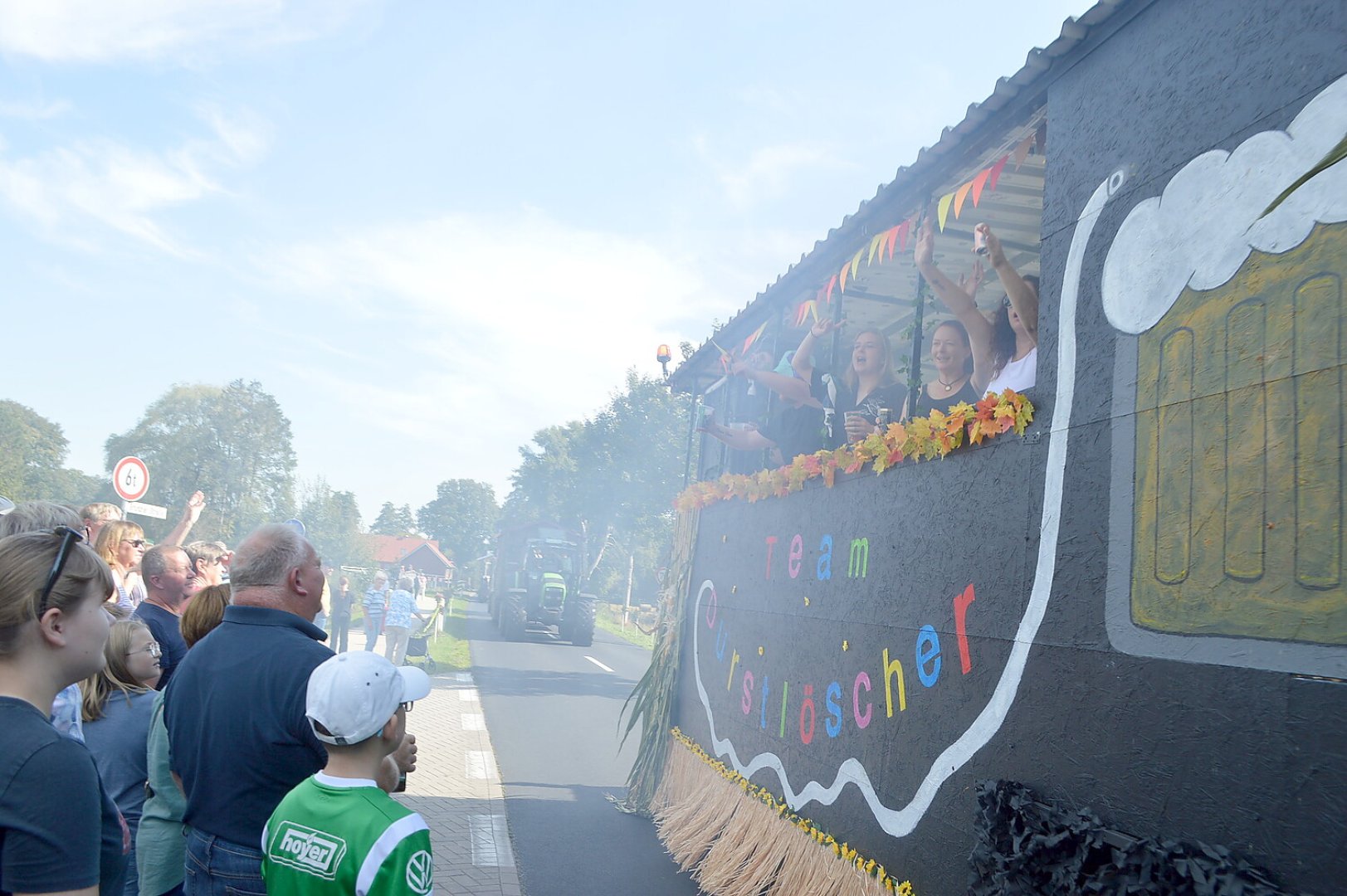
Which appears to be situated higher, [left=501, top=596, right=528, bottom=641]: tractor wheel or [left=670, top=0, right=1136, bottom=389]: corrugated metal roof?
[left=670, top=0, right=1136, bottom=389]: corrugated metal roof

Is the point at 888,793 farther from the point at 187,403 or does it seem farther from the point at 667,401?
the point at 187,403

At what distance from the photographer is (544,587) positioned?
26.9 m

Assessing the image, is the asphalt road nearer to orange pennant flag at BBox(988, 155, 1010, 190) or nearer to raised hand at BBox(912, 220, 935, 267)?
raised hand at BBox(912, 220, 935, 267)

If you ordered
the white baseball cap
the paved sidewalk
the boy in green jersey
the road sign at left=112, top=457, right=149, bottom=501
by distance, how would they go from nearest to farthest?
the boy in green jersey, the white baseball cap, the paved sidewalk, the road sign at left=112, top=457, right=149, bottom=501

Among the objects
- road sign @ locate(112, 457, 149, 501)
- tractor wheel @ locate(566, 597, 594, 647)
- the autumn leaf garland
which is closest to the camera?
the autumn leaf garland

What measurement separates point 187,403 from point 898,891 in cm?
7478

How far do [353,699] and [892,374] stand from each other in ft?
15.9

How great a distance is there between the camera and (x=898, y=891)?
4.10 meters

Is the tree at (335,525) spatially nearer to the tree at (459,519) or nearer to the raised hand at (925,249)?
the tree at (459,519)

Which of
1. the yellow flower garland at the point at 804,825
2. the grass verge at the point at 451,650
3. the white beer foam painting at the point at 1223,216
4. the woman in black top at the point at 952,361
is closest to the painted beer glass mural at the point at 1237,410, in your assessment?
the white beer foam painting at the point at 1223,216

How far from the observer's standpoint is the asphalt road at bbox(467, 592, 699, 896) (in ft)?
20.7

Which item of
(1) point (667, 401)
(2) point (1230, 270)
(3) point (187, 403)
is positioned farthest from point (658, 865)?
(3) point (187, 403)

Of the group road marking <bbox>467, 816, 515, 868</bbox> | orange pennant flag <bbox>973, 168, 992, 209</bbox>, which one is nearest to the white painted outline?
orange pennant flag <bbox>973, 168, 992, 209</bbox>

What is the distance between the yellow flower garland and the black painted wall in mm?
65
